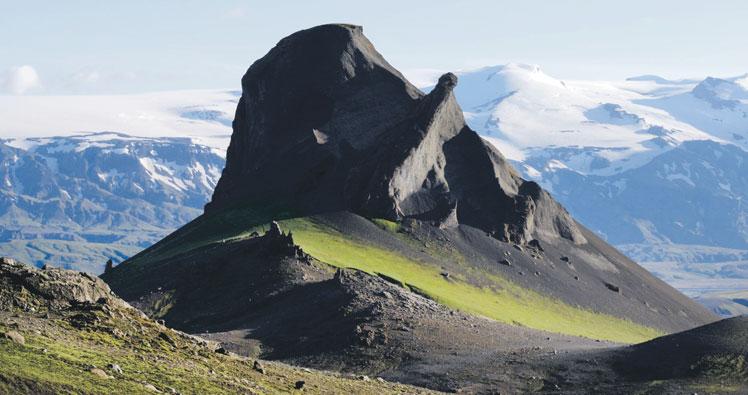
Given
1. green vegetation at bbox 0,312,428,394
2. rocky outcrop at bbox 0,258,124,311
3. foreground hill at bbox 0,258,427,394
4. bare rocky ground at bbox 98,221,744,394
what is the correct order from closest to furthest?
green vegetation at bbox 0,312,428,394 → foreground hill at bbox 0,258,427,394 → rocky outcrop at bbox 0,258,124,311 → bare rocky ground at bbox 98,221,744,394

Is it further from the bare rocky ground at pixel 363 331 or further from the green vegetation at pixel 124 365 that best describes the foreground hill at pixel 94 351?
the bare rocky ground at pixel 363 331

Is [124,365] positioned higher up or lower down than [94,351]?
lower down

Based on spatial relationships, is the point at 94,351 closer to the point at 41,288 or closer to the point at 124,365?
the point at 124,365

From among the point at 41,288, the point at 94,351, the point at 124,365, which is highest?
the point at 41,288

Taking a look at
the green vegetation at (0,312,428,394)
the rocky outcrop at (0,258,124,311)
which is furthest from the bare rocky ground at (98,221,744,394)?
the rocky outcrop at (0,258,124,311)

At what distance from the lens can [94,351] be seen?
7175 cm

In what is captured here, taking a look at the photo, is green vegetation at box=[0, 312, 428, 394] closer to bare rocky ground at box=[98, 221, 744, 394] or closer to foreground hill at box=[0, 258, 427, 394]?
foreground hill at box=[0, 258, 427, 394]

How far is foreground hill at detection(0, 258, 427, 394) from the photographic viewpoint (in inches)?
2532

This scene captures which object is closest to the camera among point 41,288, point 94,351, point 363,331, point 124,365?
point 124,365

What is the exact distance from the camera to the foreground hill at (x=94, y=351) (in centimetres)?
6431

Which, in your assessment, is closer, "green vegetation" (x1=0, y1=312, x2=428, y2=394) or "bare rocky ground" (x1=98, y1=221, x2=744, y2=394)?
"green vegetation" (x1=0, y1=312, x2=428, y2=394)

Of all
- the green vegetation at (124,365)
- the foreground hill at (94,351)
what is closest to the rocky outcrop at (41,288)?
the foreground hill at (94,351)

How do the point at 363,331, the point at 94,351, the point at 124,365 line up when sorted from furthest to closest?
1. the point at 363,331
2. the point at 94,351
3. the point at 124,365

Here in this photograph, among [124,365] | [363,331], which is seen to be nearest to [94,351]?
[124,365]
